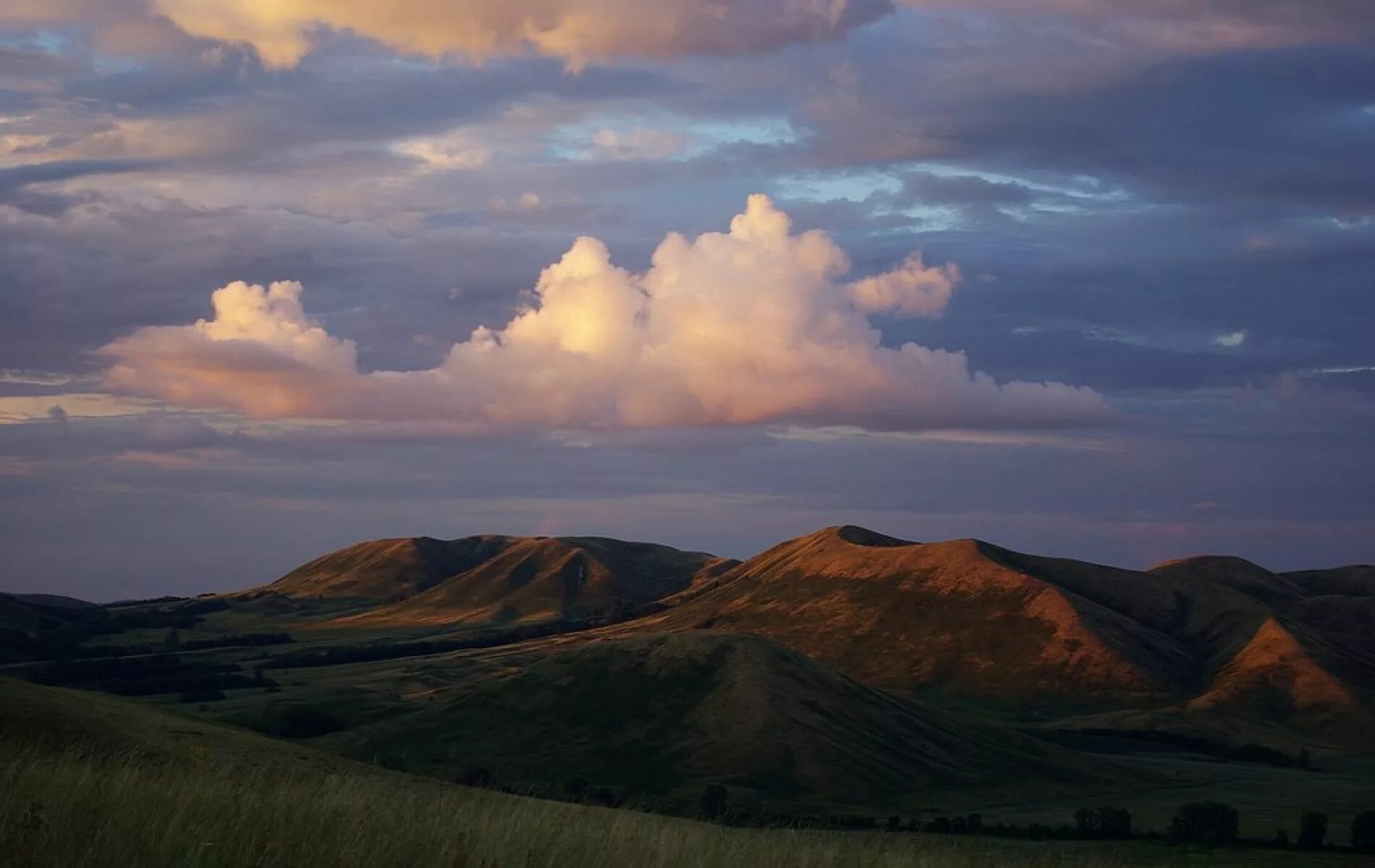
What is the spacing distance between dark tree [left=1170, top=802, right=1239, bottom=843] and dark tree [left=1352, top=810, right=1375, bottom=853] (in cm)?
1067

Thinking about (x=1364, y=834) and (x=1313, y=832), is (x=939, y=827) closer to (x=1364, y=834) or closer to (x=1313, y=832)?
(x=1313, y=832)

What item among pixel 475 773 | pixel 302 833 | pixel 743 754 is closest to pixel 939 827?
pixel 743 754

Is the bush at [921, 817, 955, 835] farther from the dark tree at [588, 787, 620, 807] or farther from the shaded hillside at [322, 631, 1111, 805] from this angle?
the dark tree at [588, 787, 620, 807]

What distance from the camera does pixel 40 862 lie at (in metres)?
13.7

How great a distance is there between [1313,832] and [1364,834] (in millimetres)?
4804

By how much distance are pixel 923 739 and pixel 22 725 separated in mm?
161083

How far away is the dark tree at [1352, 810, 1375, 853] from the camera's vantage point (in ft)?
411

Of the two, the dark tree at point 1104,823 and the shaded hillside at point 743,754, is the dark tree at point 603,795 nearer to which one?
the shaded hillside at point 743,754

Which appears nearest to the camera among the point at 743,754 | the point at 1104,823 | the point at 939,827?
the point at 939,827

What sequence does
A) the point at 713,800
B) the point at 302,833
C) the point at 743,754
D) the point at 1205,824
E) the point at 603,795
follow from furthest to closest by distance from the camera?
the point at 743,754
the point at 603,795
the point at 713,800
the point at 1205,824
the point at 302,833

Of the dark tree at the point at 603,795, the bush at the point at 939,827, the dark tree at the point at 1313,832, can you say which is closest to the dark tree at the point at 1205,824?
the dark tree at the point at 1313,832

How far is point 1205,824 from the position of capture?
440 feet

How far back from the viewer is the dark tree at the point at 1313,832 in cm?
12469

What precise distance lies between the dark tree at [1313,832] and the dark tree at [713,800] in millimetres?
59147
